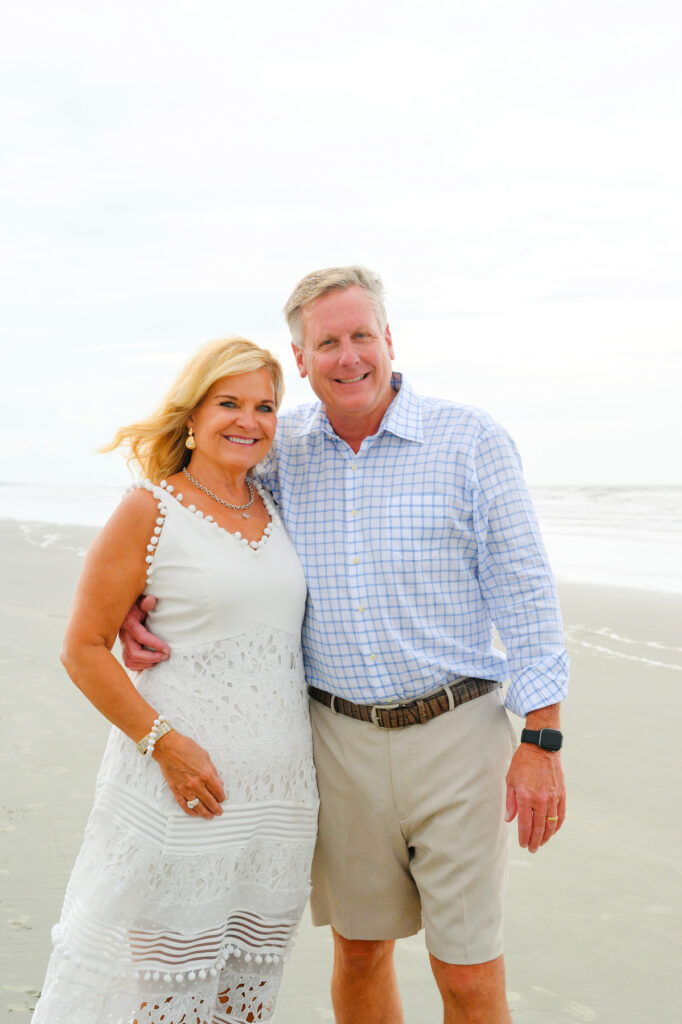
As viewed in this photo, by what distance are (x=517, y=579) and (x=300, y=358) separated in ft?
3.10

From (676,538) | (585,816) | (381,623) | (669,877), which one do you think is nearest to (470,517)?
(381,623)

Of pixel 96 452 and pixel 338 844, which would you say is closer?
pixel 338 844

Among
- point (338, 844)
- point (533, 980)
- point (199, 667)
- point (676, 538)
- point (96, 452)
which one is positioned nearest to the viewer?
point (199, 667)

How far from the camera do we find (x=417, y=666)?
263cm

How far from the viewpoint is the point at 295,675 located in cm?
268

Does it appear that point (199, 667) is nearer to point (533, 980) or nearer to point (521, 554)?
point (521, 554)

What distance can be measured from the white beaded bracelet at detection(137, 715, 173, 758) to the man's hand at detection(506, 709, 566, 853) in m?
0.91

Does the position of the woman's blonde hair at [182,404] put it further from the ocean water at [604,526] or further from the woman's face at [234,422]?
the ocean water at [604,526]

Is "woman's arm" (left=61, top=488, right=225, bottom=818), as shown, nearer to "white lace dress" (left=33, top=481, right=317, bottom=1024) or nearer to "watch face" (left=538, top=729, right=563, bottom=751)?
"white lace dress" (left=33, top=481, right=317, bottom=1024)

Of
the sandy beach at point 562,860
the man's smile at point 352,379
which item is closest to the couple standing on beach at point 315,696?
the man's smile at point 352,379

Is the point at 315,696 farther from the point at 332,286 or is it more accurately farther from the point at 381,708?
the point at 332,286

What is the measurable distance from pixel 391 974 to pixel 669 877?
1.77m

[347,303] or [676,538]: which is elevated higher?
[347,303]

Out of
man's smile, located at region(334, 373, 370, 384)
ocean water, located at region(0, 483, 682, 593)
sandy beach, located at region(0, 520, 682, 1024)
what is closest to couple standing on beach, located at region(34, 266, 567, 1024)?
man's smile, located at region(334, 373, 370, 384)
